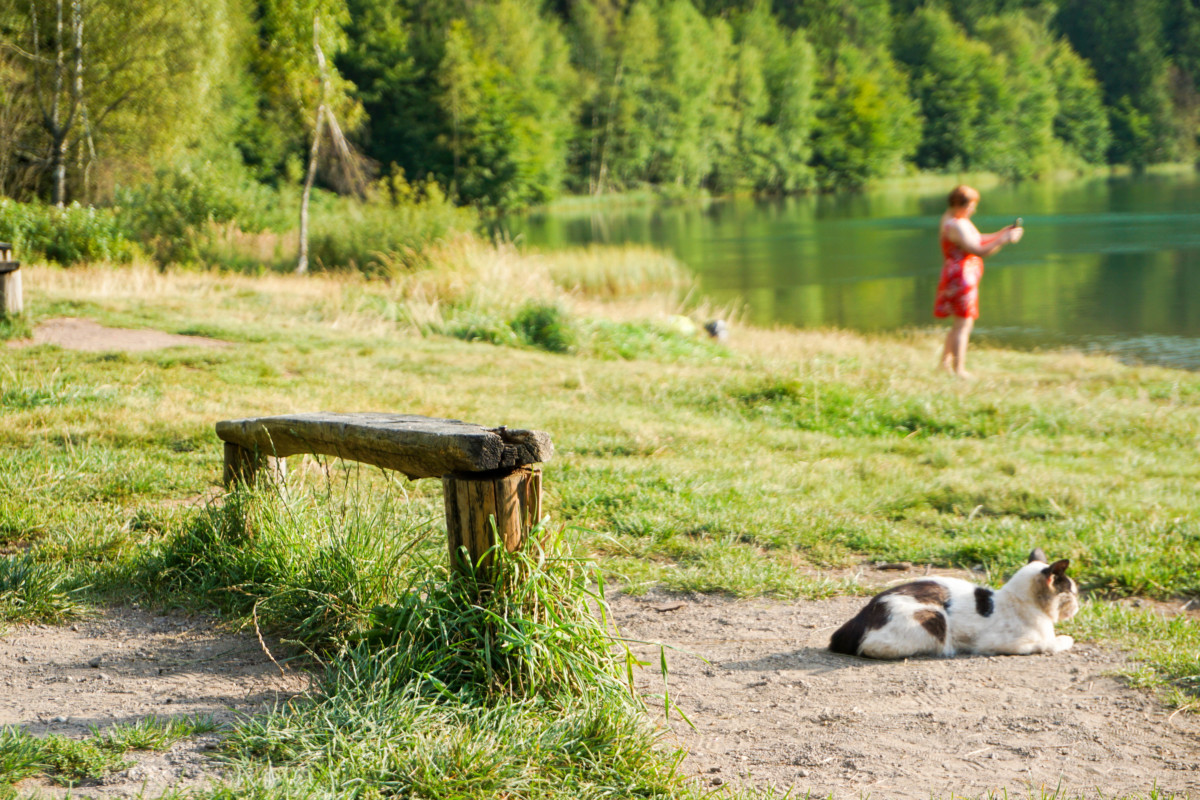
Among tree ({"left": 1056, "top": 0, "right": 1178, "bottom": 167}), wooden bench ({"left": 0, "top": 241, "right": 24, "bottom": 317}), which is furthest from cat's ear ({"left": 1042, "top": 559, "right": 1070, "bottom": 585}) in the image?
tree ({"left": 1056, "top": 0, "right": 1178, "bottom": 167})

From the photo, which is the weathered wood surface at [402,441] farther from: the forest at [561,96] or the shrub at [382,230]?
the forest at [561,96]

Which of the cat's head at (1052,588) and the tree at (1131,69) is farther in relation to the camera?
the tree at (1131,69)

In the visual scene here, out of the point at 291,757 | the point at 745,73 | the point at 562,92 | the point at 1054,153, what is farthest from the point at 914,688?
the point at 1054,153

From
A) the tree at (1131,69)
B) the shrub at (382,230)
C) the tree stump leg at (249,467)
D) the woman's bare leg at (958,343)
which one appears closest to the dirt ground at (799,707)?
the tree stump leg at (249,467)

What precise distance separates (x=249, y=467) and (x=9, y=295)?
7373 millimetres

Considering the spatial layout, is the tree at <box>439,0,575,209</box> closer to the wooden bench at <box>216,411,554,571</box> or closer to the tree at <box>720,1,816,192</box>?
the tree at <box>720,1,816,192</box>

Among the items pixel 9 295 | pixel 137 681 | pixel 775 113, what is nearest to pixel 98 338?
pixel 9 295

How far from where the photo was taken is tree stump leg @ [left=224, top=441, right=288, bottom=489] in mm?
4191

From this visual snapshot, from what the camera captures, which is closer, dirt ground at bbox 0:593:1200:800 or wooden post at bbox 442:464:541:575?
dirt ground at bbox 0:593:1200:800

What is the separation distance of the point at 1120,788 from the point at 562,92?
65.1 metres

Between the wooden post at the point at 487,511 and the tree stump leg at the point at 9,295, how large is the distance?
344 inches

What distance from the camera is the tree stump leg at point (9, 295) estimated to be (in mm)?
10055

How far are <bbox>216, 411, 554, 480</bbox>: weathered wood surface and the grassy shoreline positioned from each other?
0.93 feet

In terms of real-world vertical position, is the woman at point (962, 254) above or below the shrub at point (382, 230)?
below
